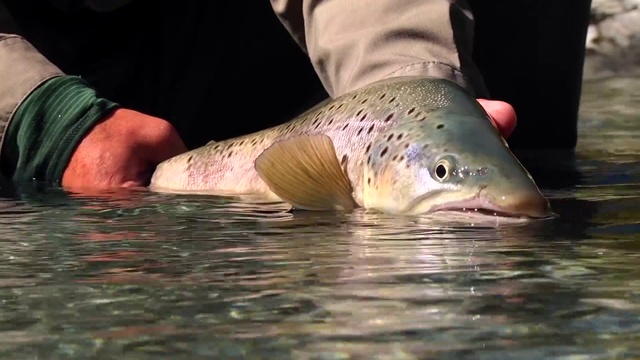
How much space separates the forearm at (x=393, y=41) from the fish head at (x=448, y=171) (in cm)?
38

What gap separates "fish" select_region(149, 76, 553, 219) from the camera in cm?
198

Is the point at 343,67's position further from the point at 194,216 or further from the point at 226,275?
the point at 226,275

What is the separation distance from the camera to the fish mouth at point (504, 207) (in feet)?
6.29

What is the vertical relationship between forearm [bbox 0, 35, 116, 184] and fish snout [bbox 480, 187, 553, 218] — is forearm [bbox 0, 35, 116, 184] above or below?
below

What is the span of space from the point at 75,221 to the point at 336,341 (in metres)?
1.10

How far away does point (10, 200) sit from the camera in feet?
8.13

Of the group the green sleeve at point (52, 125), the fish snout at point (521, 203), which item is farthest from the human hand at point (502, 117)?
the green sleeve at point (52, 125)

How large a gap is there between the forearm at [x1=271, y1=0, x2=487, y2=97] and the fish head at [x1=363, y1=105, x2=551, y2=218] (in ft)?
1.25

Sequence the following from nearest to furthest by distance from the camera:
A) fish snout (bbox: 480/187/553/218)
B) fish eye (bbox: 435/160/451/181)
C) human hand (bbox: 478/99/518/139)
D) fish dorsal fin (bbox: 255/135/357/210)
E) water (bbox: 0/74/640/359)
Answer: water (bbox: 0/74/640/359), fish snout (bbox: 480/187/553/218), fish eye (bbox: 435/160/451/181), fish dorsal fin (bbox: 255/135/357/210), human hand (bbox: 478/99/518/139)

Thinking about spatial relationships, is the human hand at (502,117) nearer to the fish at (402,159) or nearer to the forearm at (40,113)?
the fish at (402,159)

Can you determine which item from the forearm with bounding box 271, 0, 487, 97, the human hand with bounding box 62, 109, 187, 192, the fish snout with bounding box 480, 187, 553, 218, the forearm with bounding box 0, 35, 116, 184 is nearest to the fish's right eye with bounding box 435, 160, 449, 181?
the fish snout with bounding box 480, 187, 553, 218

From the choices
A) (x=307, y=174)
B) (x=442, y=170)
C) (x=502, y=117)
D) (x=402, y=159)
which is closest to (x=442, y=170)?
(x=442, y=170)

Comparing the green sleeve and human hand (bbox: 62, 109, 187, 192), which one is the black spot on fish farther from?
the green sleeve

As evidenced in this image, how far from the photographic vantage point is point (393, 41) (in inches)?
105
